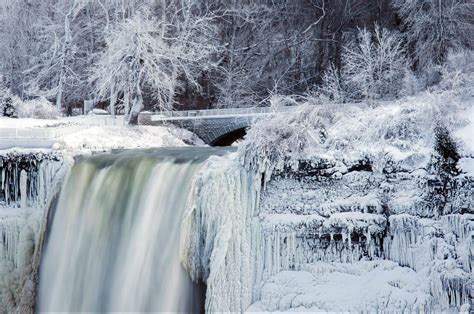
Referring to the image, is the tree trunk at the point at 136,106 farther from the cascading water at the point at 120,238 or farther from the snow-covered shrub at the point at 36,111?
the cascading water at the point at 120,238

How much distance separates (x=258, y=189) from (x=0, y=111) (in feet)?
54.1

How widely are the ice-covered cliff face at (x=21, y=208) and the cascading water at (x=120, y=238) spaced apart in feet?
1.88

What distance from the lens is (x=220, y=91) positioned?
30141mm

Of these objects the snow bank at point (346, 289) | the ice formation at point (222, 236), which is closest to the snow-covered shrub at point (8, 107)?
the ice formation at point (222, 236)

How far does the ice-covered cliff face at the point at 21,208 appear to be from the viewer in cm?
1392

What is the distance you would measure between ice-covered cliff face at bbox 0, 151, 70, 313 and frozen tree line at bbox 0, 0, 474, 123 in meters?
9.44

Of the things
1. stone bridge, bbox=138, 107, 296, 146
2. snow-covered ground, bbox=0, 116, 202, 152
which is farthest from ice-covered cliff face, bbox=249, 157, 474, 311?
stone bridge, bbox=138, 107, 296, 146

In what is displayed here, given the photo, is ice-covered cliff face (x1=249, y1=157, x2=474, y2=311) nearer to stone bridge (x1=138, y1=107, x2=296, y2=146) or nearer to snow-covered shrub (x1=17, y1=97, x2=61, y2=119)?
stone bridge (x1=138, y1=107, x2=296, y2=146)

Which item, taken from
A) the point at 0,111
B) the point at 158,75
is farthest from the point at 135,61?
the point at 0,111

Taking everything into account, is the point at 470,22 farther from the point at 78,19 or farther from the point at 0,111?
the point at 78,19

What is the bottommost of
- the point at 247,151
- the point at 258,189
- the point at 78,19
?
the point at 258,189

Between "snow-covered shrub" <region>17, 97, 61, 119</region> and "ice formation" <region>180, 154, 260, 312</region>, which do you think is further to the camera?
"snow-covered shrub" <region>17, 97, 61, 119</region>

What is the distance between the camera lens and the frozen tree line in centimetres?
2270

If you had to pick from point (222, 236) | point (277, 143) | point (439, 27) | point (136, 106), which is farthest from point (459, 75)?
point (136, 106)
